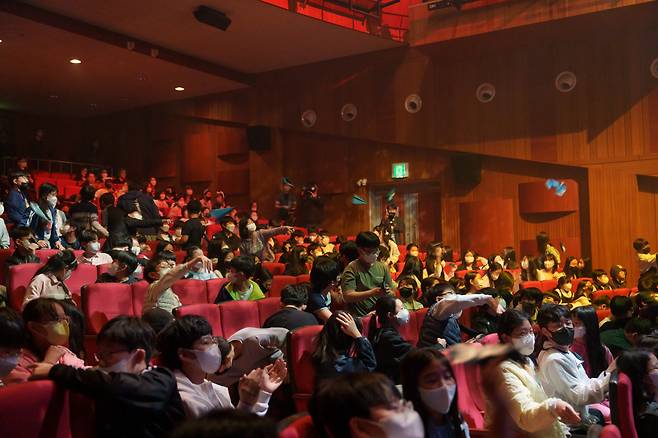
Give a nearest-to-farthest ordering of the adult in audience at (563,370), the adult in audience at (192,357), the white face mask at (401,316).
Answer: the adult in audience at (192,357)
the adult in audience at (563,370)
the white face mask at (401,316)

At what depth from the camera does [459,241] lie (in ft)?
30.5

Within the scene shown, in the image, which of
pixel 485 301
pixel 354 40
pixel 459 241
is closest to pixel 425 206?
pixel 459 241

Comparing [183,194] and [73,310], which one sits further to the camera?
[183,194]

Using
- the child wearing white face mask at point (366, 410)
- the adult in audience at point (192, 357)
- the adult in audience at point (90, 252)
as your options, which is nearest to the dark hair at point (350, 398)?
the child wearing white face mask at point (366, 410)

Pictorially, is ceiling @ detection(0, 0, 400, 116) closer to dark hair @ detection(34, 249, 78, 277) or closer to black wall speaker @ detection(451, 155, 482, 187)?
black wall speaker @ detection(451, 155, 482, 187)

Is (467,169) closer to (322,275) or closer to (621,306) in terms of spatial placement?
(621,306)

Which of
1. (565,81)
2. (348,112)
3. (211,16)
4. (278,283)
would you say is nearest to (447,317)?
(278,283)

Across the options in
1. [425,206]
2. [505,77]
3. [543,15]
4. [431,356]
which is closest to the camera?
[431,356]

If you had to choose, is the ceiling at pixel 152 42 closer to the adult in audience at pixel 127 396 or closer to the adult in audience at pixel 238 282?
the adult in audience at pixel 238 282

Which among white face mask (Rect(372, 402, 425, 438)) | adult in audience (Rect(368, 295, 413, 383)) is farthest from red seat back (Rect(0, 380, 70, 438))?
adult in audience (Rect(368, 295, 413, 383))

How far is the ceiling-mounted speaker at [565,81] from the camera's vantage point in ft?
27.6

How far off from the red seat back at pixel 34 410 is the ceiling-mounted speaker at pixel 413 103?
323 inches

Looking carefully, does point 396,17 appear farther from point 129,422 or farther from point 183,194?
point 129,422

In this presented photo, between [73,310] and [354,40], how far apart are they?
745 cm
